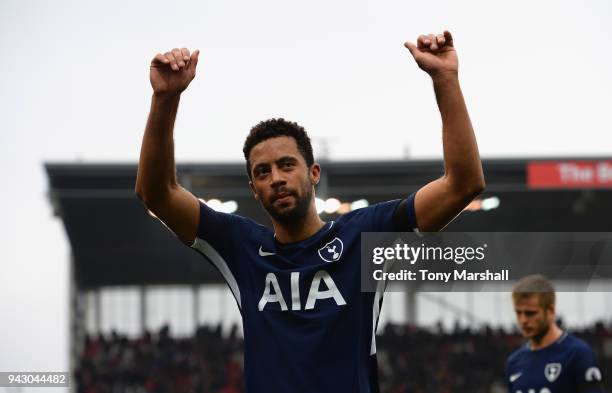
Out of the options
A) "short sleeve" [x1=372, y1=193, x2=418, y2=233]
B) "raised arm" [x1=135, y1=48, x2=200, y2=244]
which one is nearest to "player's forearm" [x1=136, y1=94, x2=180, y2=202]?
"raised arm" [x1=135, y1=48, x2=200, y2=244]

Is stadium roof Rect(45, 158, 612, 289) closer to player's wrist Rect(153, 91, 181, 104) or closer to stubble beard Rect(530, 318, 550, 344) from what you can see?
stubble beard Rect(530, 318, 550, 344)

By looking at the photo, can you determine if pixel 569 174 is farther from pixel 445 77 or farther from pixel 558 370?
pixel 445 77

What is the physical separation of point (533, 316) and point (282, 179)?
14.4 feet

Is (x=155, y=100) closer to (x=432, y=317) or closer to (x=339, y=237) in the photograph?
(x=339, y=237)

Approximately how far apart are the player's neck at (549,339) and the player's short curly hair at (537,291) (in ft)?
0.75

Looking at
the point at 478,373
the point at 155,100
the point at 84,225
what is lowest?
the point at 478,373

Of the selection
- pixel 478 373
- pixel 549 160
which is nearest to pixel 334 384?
pixel 549 160

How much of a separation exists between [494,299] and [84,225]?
12.6 m

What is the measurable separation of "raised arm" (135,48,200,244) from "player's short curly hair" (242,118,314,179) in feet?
1.14

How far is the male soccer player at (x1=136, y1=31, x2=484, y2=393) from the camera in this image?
3.01m

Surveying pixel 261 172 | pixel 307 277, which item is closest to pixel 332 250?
pixel 307 277

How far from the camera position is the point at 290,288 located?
10.5 ft

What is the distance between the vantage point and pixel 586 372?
6.57 metres

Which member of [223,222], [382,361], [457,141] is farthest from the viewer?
[382,361]
